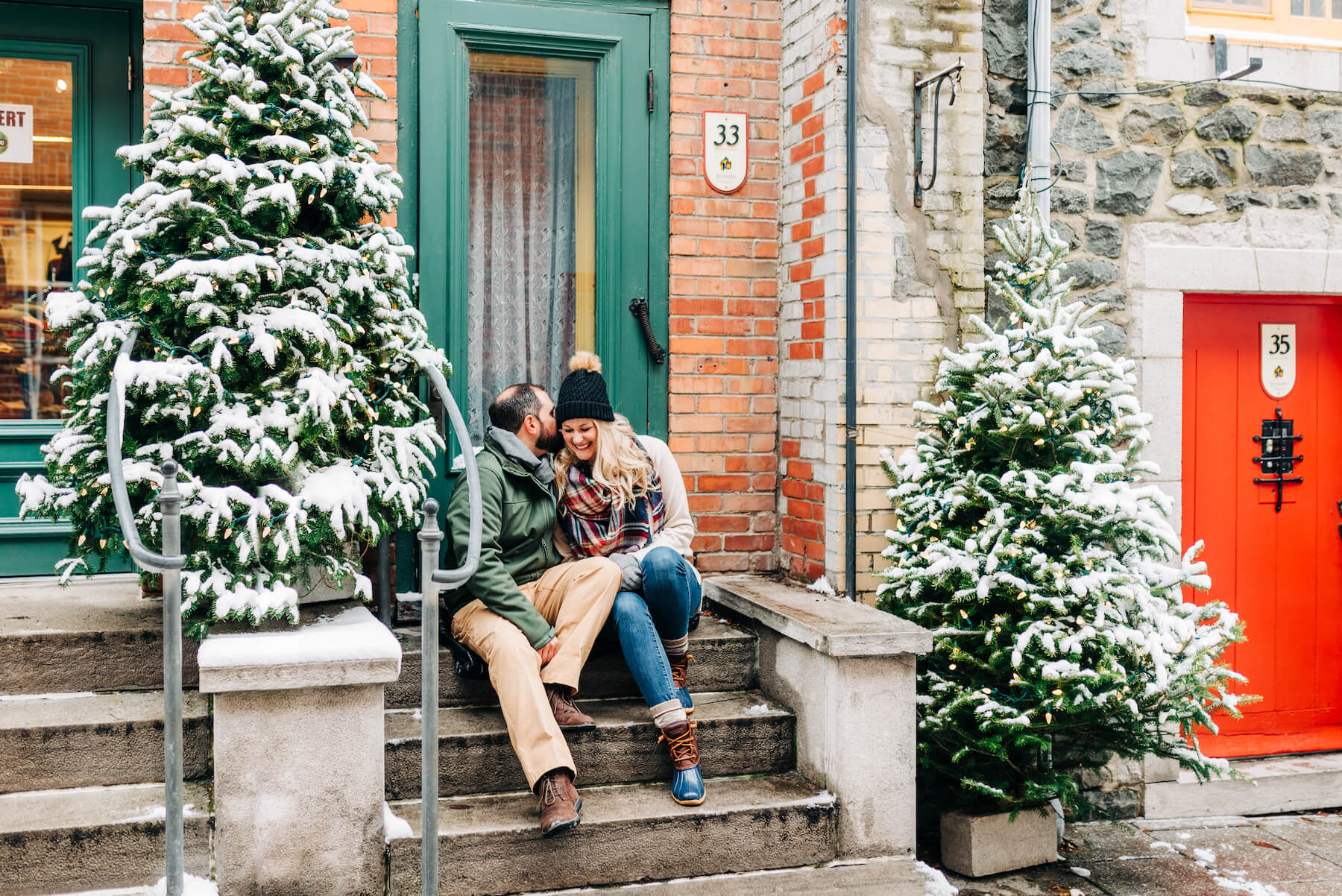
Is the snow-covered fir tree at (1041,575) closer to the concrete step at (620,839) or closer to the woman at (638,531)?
the concrete step at (620,839)

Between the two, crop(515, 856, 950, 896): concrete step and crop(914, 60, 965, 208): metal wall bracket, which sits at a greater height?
crop(914, 60, 965, 208): metal wall bracket

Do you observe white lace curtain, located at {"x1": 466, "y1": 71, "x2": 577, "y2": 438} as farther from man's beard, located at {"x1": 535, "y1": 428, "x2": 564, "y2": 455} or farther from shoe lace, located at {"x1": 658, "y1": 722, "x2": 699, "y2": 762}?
shoe lace, located at {"x1": 658, "y1": 722, "x2": 699, "y2": 762}

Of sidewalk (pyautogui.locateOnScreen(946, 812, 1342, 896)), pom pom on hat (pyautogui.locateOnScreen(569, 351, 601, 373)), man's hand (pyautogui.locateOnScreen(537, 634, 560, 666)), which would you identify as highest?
pom pom on hat (pyautogui.locateOnScreen(569, 351, 601, 373))

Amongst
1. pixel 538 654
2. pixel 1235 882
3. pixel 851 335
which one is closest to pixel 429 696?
pixel 538 654

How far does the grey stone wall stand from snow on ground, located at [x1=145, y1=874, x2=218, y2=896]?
3.64 meters

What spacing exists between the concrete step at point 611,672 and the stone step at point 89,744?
70 cm

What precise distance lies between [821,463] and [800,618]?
2.59ft

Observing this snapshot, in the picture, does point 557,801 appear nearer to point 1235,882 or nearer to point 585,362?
point 585,362

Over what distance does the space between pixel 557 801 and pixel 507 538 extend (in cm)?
99

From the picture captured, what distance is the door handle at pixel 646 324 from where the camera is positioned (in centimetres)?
491

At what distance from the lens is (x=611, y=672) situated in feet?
13.9

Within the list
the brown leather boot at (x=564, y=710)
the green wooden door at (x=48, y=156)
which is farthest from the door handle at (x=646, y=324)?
the green wooden door at (x=48, y=156)

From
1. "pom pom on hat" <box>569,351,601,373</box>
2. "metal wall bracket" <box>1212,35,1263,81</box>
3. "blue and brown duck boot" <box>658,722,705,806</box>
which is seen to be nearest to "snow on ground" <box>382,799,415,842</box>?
"blue and brown duck boot" <box>658,722,705,806</box>

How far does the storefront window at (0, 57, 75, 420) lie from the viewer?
15.2 feet
